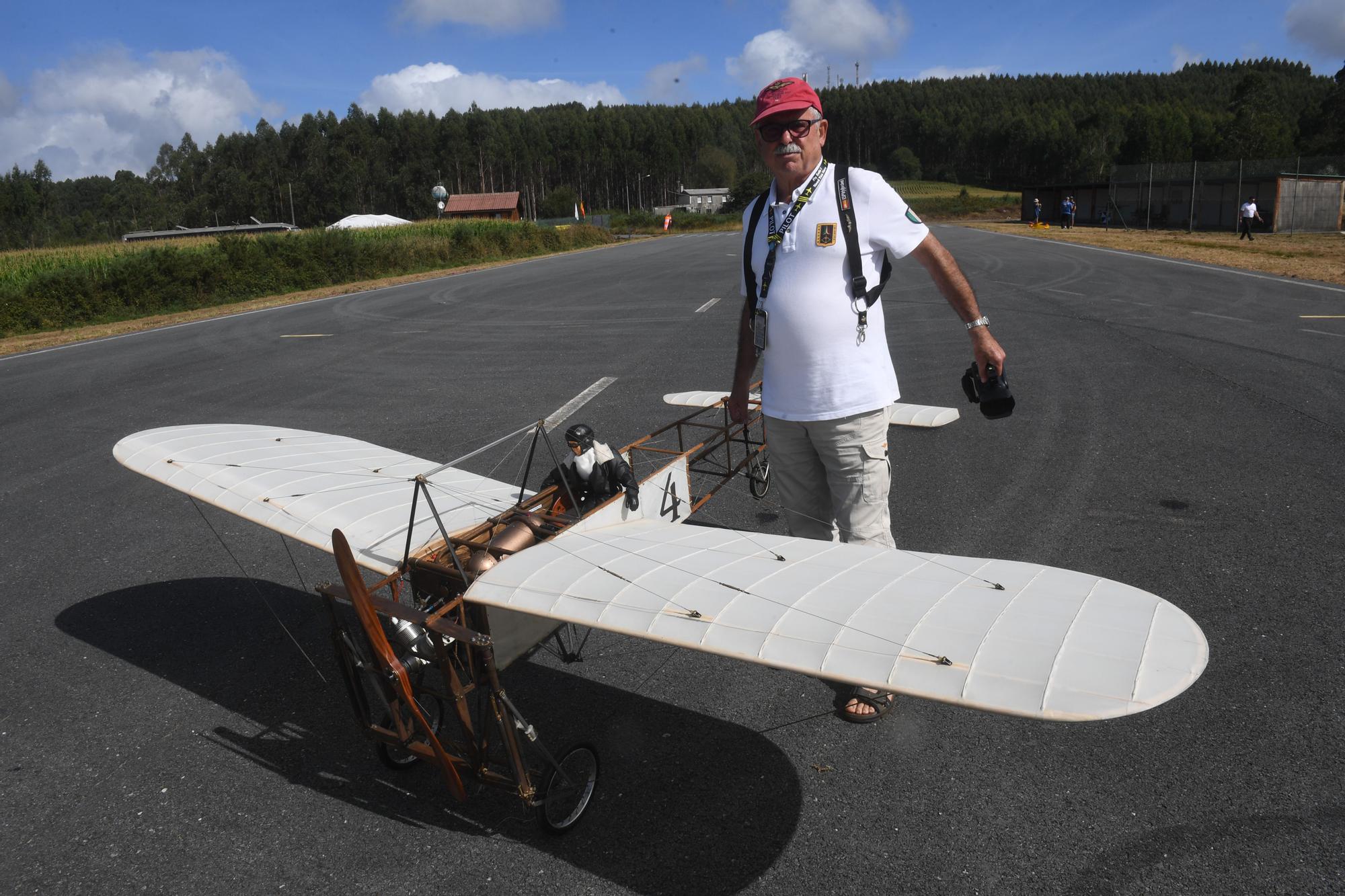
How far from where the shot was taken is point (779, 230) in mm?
3377

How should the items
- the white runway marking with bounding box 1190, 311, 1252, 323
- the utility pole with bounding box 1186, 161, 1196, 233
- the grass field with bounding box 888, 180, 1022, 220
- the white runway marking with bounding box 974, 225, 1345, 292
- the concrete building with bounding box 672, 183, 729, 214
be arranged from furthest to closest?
the concrete building with bounding box 672, 183, 729, 214, the grass field with bounding box 888, 180, 1022, 220, the utility pole with bounding box 1186, 161, 1196, 233, the white runway marking with bounding box 974, 225, 1345, 292, the white runway marking with bounding box 1190, 311, 1252, 323

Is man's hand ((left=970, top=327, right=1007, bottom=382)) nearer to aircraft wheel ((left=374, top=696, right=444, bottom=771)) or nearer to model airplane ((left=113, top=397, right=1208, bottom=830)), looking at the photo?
model airplane ((left=113, top=397, right=1208, bottom=830))

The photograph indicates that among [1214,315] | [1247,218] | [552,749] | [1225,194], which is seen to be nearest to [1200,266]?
[1214,315]

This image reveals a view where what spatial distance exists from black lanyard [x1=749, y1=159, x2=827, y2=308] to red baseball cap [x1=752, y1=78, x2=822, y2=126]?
24cm

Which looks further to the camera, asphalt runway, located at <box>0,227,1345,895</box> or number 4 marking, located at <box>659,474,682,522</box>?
number 4 marking, located at <box>659,474,682,522</box>

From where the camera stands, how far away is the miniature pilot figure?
454 cm

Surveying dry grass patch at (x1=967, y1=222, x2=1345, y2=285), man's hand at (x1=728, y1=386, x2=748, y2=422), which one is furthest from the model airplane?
dry grass patch at (x1=967, y1=222, x2=1345, y2=285)

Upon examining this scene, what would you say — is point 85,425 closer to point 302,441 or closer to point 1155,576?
point 302,441

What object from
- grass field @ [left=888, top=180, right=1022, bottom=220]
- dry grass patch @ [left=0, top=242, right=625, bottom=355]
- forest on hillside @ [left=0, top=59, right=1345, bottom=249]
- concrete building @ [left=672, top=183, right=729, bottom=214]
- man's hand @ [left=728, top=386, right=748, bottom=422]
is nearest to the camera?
man's hand @ [left=728, top=386, right=748, bottom=422]

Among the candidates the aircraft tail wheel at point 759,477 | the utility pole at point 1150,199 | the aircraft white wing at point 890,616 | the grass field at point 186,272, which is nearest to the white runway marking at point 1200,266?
the utility pole at point 1150,199

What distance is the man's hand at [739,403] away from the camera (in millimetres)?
4020

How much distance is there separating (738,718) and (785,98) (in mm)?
2807

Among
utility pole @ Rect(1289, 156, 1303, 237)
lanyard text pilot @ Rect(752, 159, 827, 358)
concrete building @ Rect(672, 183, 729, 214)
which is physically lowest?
lanyard text pilot @ Rect(752, 159, 827, 358)

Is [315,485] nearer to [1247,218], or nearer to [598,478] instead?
[598,478]
